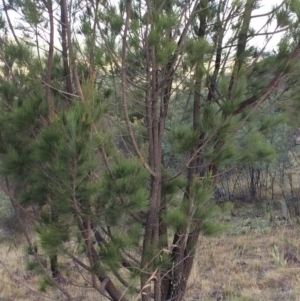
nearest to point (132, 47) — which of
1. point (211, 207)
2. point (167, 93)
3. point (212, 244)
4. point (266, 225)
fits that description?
point (167, 93)

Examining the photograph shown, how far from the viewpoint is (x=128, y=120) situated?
2.84m

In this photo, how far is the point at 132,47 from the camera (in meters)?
2.79

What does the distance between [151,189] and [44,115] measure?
0.78m

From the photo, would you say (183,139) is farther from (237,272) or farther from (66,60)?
(237,272)

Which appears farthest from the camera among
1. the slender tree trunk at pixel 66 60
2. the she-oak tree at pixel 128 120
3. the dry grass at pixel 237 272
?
the dry grass at pixel 237 272

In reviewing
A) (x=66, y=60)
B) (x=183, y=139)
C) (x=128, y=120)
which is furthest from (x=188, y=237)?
(x=66, y=60)

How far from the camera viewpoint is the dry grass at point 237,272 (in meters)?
5.50

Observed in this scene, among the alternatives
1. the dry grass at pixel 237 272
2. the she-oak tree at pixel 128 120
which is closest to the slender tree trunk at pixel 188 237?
the she-oak tree at pixel 128 120

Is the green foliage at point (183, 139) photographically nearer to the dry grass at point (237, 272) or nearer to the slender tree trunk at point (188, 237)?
the slender tree trunk at point (188, 237)

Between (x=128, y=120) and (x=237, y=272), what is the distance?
4.12 metres

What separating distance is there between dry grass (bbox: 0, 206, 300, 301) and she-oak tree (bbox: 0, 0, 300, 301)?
163 centimetres

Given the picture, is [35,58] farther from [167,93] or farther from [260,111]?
[260,111]

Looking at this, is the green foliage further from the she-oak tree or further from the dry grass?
the dry grass

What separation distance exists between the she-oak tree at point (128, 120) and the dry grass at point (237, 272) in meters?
1.63
